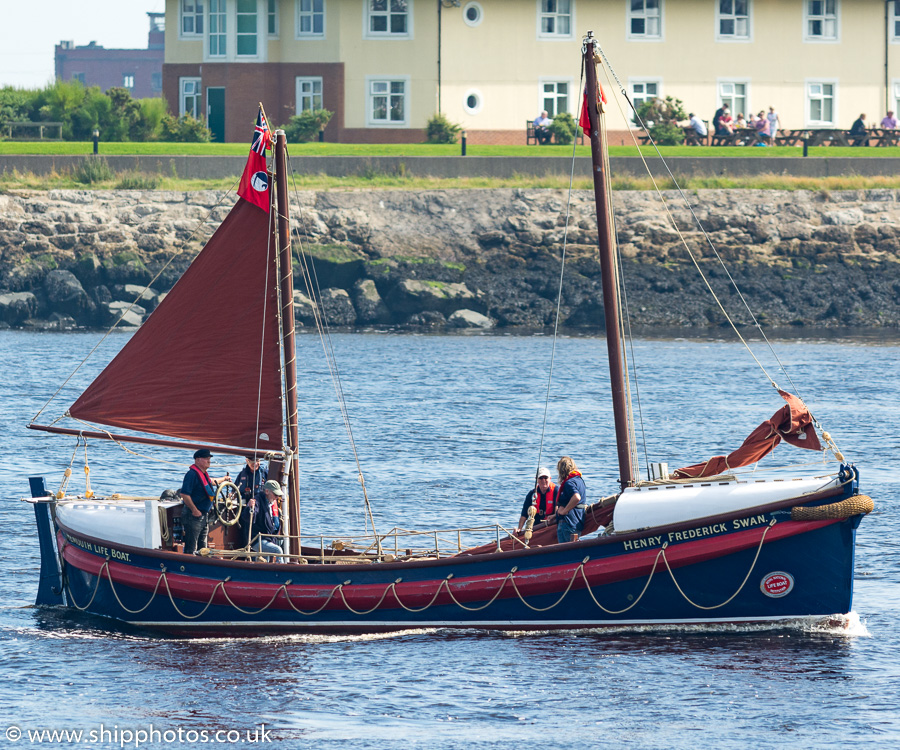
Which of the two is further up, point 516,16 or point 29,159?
point 516,16

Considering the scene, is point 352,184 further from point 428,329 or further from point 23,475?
point 23,475

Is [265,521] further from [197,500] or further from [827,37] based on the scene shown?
[827,37]

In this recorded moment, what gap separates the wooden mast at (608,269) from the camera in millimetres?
21078

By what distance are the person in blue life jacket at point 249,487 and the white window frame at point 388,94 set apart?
49795 mm

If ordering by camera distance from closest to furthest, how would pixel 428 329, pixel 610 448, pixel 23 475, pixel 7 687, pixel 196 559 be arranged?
pixel 7 687 < pixel 196 559 < pixel 23 475 < pixel 610 448 < pixel 428 329

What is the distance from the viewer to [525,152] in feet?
216

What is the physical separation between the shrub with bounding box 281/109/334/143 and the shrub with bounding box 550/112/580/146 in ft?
35.4

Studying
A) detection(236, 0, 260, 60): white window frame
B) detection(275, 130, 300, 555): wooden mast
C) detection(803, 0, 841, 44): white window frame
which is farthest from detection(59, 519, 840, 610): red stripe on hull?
detection(803, 0, 841, 44): white window frame

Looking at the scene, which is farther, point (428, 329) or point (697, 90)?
point (697, 90)

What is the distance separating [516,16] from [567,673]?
5569cm

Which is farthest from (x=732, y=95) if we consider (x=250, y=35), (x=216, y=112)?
(x=216, y=112)

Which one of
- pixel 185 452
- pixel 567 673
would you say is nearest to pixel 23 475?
pixel 185 452

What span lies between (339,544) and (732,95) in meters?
55.8

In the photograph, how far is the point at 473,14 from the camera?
69.9m
